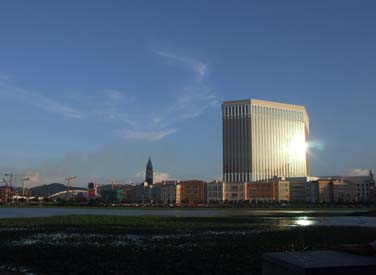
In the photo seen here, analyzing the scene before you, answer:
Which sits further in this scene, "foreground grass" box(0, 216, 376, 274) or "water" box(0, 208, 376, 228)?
"water" box(0, 208, 376, 228)

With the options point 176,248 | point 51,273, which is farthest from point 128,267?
point 176,248

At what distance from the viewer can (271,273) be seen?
991 cm

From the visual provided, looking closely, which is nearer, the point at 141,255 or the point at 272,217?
the point at 141,255

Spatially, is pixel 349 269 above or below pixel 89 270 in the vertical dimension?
above

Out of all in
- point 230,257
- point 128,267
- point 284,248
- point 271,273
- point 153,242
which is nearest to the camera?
point 271,273

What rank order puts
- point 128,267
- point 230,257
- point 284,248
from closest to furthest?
point 128,267
point 230,257
point 284,248

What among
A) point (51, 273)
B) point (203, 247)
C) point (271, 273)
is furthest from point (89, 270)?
point (271, 273)

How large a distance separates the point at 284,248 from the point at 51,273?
1406cm

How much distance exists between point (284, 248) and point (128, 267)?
1103 cm

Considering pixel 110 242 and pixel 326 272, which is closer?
pixel 326 272

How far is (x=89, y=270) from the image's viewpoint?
20344 mm

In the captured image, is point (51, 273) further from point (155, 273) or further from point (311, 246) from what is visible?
point (311, 246)

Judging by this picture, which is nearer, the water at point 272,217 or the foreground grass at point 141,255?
the foreground grass at point 141,255

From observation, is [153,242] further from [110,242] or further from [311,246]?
[311,246]
